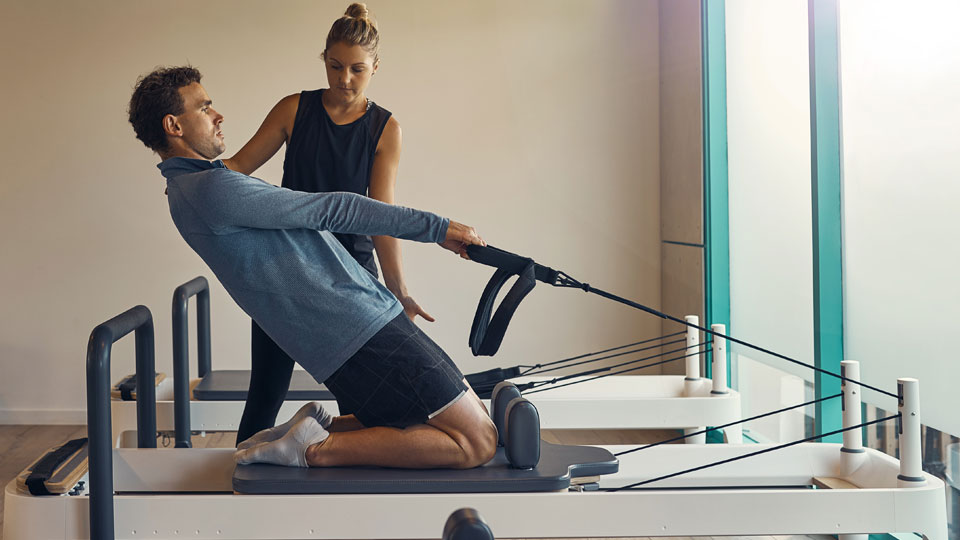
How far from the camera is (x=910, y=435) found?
194cm

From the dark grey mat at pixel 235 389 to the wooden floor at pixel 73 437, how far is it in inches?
33.2

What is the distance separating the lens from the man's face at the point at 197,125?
1941 mm

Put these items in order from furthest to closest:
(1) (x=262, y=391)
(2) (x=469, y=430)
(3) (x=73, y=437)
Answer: (3) (x=73, y=437)
(1) (x=262, y=391)
(2) (x=469, y=430)

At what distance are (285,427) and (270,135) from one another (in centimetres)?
82

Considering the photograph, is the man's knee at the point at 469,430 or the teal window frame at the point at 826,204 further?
the teal window frame at the point at 826,204

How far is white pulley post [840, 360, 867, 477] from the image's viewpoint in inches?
87.4

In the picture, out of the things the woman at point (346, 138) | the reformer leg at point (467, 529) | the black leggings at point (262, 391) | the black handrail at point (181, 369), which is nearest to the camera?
the reformer leg at point (467, 529)

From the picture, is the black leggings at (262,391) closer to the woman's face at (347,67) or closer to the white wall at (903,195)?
the woman's face at (347,67)

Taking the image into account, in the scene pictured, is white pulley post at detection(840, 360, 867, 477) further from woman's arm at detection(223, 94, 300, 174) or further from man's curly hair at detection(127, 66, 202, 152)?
man's curly hair at detection(127, 66, 202, 152)

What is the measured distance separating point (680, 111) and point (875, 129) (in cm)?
169

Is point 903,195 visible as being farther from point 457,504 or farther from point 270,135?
point 270,135

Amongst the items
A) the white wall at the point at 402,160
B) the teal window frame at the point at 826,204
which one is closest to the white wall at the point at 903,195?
the teal window frame at the point at 826,204

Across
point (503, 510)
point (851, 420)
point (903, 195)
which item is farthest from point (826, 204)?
point (503, 510)

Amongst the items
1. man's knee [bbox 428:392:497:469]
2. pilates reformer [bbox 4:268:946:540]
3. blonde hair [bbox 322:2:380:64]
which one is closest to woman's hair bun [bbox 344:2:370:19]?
blonde hair [bbox 322:2:380:64]
